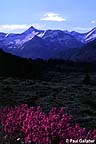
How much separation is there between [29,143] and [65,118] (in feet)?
2.16

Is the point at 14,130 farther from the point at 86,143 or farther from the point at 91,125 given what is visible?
the point at 91,125

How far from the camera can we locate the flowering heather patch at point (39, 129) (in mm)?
6180

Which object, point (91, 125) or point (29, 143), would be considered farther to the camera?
point (91, 125)

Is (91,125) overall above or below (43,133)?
below

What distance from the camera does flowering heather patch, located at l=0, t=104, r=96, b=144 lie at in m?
Result: 6.18

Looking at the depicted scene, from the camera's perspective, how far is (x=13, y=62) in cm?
9444

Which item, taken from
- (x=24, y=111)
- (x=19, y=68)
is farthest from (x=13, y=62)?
(x=24, y=111)

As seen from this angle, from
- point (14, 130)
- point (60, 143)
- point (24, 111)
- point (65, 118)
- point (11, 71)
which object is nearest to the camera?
point (60, 143)

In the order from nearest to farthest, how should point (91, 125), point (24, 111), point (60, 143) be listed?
point (60, 143)
point (24, 111)
point (91, 125)

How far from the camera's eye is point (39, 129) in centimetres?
635

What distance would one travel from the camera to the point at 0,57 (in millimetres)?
90875

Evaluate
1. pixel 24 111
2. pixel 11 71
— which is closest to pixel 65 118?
pixel 24 111

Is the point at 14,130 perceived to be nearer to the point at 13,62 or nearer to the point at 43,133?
the point at 43,133

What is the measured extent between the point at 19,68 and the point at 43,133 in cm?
8615
